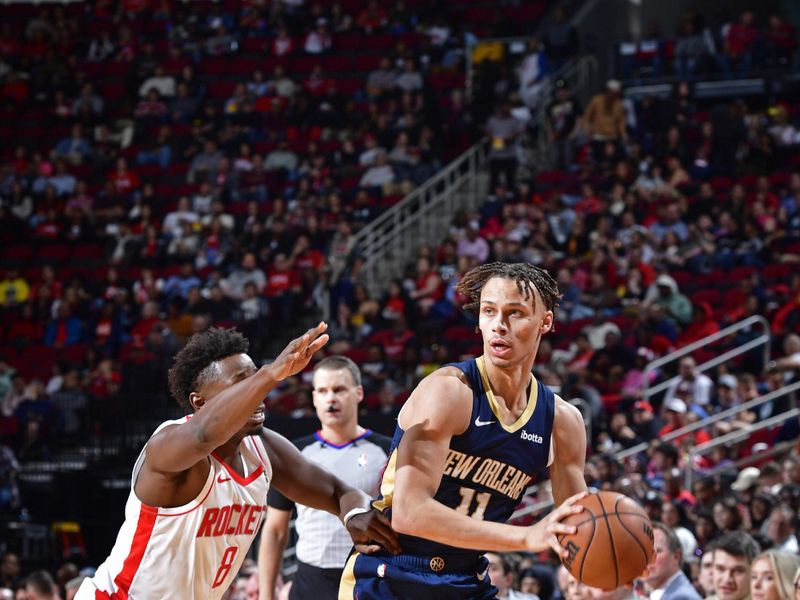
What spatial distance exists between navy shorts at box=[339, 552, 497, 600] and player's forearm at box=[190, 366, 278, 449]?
770 millimetres

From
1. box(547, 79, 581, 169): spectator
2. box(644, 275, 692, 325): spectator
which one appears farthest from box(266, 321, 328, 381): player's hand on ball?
box(547, 79, 581, 169): spectator

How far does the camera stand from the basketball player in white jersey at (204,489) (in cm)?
414

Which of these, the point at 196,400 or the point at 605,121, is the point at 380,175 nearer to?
the point at 605,121

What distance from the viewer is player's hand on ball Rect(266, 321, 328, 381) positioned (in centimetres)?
397

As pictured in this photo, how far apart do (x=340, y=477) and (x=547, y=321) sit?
208 centimetres

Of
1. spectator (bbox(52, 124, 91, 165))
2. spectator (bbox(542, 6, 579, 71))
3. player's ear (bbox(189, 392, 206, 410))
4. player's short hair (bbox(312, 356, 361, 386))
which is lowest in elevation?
player's ear (bbox(189, 392, 206, 410))

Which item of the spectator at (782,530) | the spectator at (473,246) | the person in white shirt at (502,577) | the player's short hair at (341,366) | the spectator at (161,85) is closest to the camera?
the player's short hair at (341,366)

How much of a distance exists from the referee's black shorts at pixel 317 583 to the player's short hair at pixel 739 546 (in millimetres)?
2006

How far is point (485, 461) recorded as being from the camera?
432 centimetres

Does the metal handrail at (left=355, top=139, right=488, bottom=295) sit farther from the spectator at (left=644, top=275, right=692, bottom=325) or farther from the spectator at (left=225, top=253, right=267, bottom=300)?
the spectator at (left=644, top=275, right=692, bottom=325)

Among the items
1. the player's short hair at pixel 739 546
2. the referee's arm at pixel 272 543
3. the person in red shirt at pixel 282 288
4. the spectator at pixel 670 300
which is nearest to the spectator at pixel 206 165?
the person in red shirt at pixel 282 288

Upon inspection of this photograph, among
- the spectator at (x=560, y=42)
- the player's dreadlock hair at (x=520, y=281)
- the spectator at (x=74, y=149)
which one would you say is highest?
the spectator at (x=560, y=42)

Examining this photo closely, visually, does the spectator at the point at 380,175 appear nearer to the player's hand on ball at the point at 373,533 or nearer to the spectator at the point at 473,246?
the spectator at the point at 473,246

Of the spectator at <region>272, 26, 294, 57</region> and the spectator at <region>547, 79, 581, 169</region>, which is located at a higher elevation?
the spectator at <region>272, 26, 294, 57</region>
